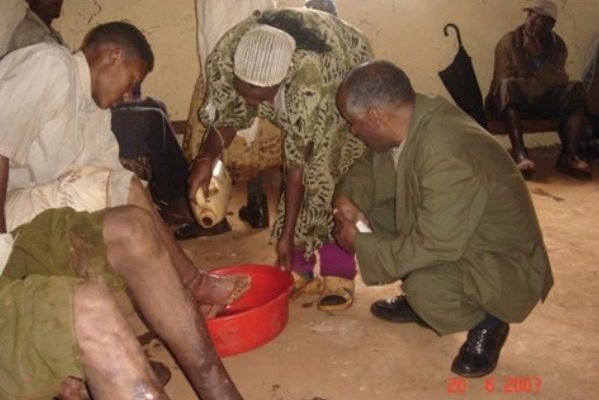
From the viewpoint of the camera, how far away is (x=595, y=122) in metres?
5.04

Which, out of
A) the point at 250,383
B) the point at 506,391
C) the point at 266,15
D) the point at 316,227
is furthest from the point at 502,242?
the point at 266,15

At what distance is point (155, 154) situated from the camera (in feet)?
12.1

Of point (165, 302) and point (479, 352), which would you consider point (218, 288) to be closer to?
point (165, 302)

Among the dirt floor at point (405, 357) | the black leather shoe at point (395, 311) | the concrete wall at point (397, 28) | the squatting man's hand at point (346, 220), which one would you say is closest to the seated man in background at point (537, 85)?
the concrete wall at point (397, 28)

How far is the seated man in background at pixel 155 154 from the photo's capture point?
11.8ft

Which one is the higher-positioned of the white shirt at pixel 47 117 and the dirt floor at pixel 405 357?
the white shirt at pixel 47 117

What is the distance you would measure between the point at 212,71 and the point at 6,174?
1.08 meters

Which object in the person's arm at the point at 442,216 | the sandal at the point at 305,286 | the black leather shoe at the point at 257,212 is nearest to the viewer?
the person's arm at the point at 442,216

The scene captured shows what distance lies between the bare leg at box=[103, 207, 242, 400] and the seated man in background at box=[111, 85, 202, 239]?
1.92 m

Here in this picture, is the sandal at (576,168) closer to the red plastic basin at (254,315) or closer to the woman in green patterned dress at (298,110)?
the woman in green patterned dress at (298,110)

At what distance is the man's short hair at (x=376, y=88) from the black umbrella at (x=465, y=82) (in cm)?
324

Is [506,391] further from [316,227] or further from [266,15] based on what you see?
[266,15]

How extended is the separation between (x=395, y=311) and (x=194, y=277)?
0.95m

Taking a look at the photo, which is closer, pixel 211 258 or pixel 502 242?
pixel 502 242
